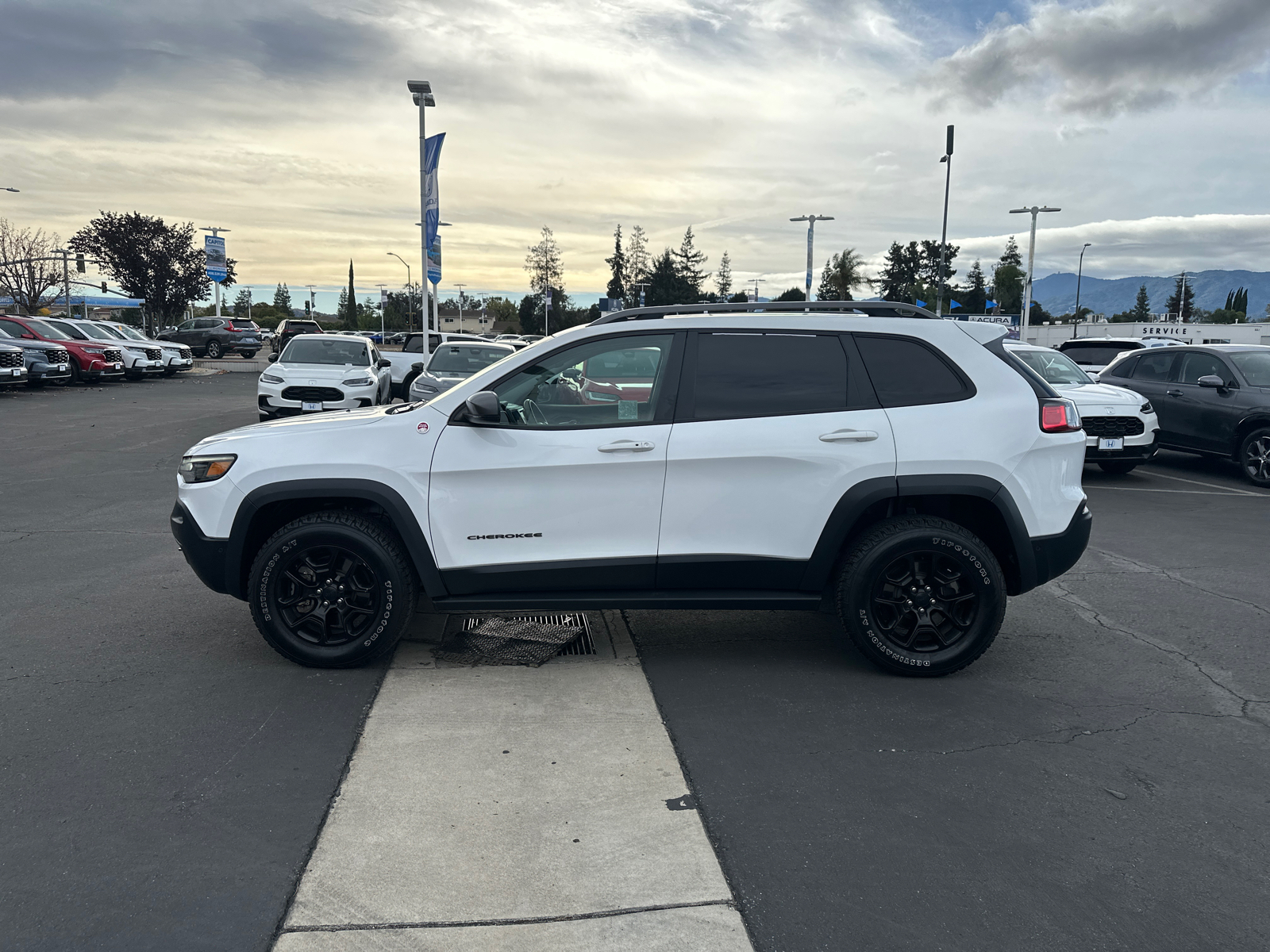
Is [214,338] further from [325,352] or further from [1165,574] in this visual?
[1165,574]

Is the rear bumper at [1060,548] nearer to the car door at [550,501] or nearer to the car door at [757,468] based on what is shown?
the car door at [757,468]

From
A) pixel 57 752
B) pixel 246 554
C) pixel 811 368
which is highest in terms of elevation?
pixel 811 368

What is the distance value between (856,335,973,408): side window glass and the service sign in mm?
58012

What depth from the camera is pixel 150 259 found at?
54.7 meters

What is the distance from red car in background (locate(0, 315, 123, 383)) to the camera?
89.2 ft

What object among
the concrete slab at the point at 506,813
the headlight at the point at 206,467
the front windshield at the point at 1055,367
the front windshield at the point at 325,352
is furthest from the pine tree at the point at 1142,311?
the headlight at the point at 206,467

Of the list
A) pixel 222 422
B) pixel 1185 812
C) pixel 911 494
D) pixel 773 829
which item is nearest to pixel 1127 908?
pixel 1185 812

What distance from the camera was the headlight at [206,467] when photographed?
4.85 metres

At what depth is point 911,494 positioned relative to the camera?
187 inches

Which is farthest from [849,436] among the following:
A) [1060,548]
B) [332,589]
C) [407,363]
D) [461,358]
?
[407,363]

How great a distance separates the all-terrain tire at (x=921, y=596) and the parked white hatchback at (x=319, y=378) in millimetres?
12654

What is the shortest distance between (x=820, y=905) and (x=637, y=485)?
2.25 metres

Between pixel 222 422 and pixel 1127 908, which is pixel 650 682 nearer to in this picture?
pixel 1127 908

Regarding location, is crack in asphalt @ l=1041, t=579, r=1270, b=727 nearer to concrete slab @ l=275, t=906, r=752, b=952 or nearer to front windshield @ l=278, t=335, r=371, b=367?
concrete slab @ l=275, t=906, r=752, b=952
